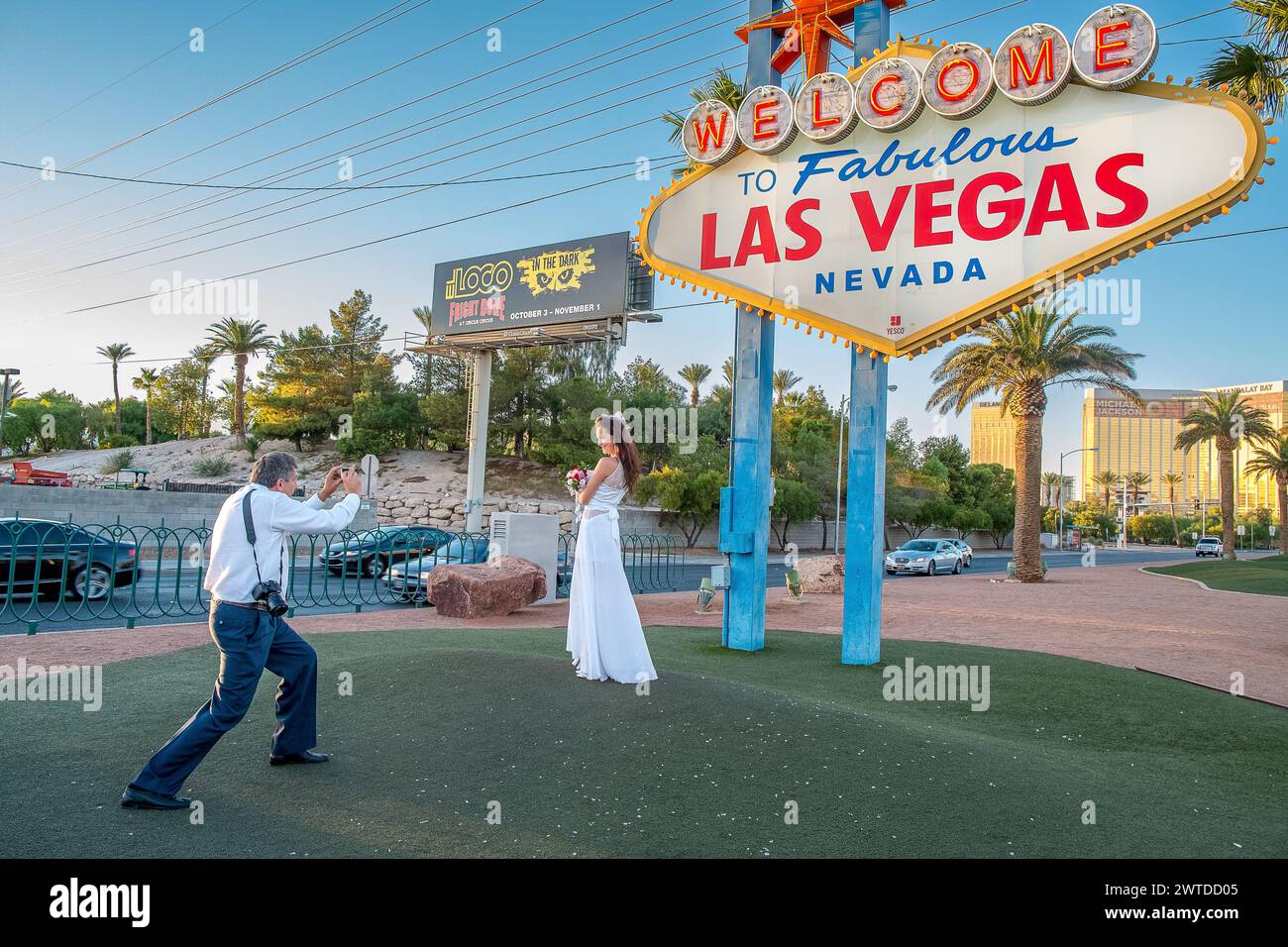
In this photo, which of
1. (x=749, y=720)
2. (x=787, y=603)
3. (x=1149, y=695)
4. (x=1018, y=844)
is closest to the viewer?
(x=1018, y=844)

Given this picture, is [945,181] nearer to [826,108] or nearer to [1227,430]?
[826,108]

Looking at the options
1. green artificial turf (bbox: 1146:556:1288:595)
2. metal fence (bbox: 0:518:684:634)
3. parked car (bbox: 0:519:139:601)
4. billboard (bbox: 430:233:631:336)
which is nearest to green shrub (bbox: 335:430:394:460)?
billboard (bbox: 430:233:631:336)

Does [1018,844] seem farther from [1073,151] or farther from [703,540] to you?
[703,540]

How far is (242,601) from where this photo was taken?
14.7 feet

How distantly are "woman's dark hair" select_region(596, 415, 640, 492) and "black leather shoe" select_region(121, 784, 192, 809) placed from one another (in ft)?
12.2

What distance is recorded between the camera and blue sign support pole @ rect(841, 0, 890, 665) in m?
9.50

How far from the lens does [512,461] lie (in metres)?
48.5

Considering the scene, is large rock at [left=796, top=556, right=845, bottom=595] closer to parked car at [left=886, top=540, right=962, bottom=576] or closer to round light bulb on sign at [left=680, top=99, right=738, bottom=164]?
round light bulb on sign at [left=680, top=99, right=738, bottom=164]

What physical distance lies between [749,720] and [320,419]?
163ft

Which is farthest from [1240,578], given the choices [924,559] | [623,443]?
[623,443]

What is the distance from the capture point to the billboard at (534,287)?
2948 cm

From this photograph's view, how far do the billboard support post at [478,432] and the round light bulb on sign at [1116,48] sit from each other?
27214mm

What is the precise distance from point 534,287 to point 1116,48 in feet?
82.2

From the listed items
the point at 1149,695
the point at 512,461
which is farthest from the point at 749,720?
the point at 512,461
